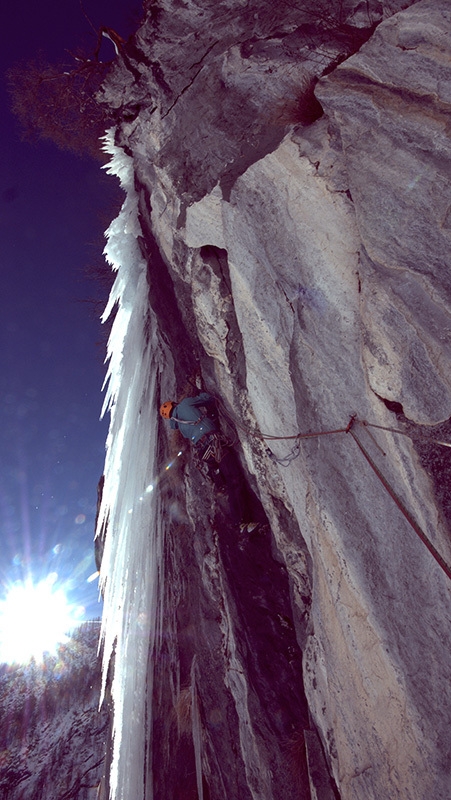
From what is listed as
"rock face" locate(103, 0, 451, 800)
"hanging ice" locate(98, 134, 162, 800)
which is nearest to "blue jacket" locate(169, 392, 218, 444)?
"rock face" locate(103, 0, 451, 800)

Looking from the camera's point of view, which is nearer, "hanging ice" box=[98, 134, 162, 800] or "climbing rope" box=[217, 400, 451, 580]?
"climbing rope" box=[217, 400, 451, 580]

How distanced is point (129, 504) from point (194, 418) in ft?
6.17

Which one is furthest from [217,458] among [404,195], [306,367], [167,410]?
[404,195]

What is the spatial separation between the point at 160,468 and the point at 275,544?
2.29 m

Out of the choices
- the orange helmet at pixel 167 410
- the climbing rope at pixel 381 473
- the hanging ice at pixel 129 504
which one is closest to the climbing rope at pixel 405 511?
the climbing rope at pixel 381 473

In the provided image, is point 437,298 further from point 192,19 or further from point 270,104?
point 192,19

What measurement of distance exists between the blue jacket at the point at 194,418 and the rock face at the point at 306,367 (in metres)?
0.25

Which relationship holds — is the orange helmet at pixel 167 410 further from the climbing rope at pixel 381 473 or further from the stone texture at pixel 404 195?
the stone texture at pixel 404 195

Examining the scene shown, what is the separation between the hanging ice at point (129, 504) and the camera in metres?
5.47

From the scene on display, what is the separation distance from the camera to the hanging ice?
5.47m

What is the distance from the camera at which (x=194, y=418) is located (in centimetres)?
498

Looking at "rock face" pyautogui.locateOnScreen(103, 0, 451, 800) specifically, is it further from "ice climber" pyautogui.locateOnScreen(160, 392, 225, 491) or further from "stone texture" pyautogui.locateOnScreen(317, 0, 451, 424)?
"ice climber" pyautogui.locateOnScreen(160, 392, 225, 491)

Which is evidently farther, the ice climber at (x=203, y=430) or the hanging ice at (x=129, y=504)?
the hanging ice at (x=129, y=504)

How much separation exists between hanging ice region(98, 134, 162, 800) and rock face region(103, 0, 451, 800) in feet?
0.77
